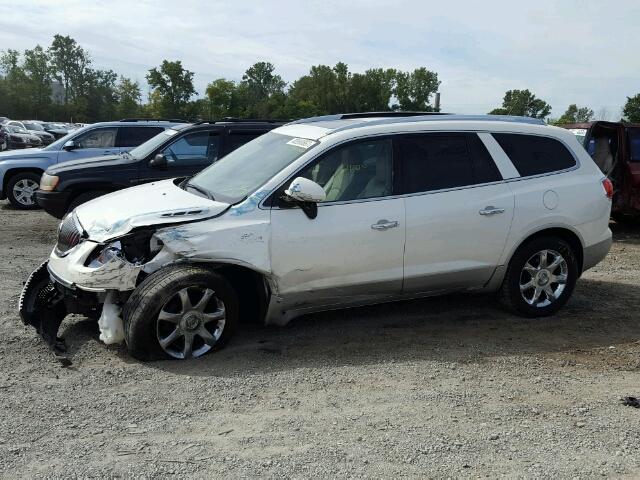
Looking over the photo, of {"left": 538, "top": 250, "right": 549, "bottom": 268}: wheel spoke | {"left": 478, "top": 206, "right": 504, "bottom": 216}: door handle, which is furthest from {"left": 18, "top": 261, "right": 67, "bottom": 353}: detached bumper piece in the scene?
{"left": 538, "top": 250, "right": 549, "bottom": 268}: wheel spoke

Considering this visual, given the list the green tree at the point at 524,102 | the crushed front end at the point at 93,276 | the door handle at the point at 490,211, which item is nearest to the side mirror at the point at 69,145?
the crushed front end at the point at 93,276

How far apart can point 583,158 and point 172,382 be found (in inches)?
165

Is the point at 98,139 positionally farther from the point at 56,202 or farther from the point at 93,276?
the point at 93,276

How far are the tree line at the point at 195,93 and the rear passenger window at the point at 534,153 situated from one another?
191ft

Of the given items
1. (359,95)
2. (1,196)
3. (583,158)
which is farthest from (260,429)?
(359,95)

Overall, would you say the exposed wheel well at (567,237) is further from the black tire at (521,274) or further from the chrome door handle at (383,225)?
the chrome door handle at (383,225)

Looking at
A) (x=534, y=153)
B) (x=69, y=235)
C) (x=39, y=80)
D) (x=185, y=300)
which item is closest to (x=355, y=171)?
(x=185, y=300)

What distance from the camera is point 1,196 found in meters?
12.0

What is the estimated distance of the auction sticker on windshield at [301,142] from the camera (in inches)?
199

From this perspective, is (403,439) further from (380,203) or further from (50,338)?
(50,338)

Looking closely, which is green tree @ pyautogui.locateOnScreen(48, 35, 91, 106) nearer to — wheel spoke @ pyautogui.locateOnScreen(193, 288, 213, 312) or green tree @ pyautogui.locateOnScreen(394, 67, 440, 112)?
green tree @ pyautogui.locateOnScreen(394, 67, 440, 112)

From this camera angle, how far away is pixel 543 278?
5.69 m

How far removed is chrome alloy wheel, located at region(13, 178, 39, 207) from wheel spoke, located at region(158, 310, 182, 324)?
8.94m

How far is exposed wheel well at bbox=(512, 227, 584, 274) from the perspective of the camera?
562cm
